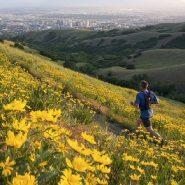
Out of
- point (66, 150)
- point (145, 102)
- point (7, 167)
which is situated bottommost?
point (145, 102)

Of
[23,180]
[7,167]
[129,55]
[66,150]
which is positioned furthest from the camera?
[129,55]

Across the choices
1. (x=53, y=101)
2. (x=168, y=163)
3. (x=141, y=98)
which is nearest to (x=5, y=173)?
(x=168, y=163)

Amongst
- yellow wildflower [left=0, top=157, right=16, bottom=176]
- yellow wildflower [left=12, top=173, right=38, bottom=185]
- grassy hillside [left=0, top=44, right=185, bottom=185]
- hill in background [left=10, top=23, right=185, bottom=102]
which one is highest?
yellow wildflower [left=12, top=173, right=38, bottom=185]

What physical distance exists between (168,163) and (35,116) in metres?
3.56

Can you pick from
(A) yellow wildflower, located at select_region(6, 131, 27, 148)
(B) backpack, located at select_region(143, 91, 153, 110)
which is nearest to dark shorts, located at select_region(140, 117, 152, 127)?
(B) backpack, located at select_region(143, 91, 153, 110)

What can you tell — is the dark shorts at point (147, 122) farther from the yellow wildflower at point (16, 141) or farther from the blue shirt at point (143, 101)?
the yellow wildflower at point (16, 141)

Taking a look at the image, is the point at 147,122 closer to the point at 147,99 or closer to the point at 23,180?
the point at 147,99

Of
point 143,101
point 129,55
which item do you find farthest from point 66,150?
point 129,55

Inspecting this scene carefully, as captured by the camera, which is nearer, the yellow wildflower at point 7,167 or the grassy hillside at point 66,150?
the yellow wildflower at point 7,167

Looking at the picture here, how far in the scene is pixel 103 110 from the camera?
15.3 metres

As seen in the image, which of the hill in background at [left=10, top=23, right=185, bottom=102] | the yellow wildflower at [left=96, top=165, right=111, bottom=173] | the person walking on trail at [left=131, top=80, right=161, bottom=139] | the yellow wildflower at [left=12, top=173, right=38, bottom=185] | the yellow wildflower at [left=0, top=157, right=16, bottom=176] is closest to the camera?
the yellow wildflower at [left=12, top=173, right=38, bottom=185]

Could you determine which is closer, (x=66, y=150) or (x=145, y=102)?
(x=66, y=150)

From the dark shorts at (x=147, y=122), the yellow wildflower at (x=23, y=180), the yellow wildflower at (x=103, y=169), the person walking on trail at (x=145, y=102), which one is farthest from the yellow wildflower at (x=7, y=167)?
the dark shorts at (x=147, y=122)

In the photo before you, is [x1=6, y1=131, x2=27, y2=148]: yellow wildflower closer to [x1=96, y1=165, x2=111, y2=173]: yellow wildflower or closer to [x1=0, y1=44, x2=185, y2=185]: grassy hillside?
[x1=0, y1=44, x2=185, y2=185]: grassy hillside
